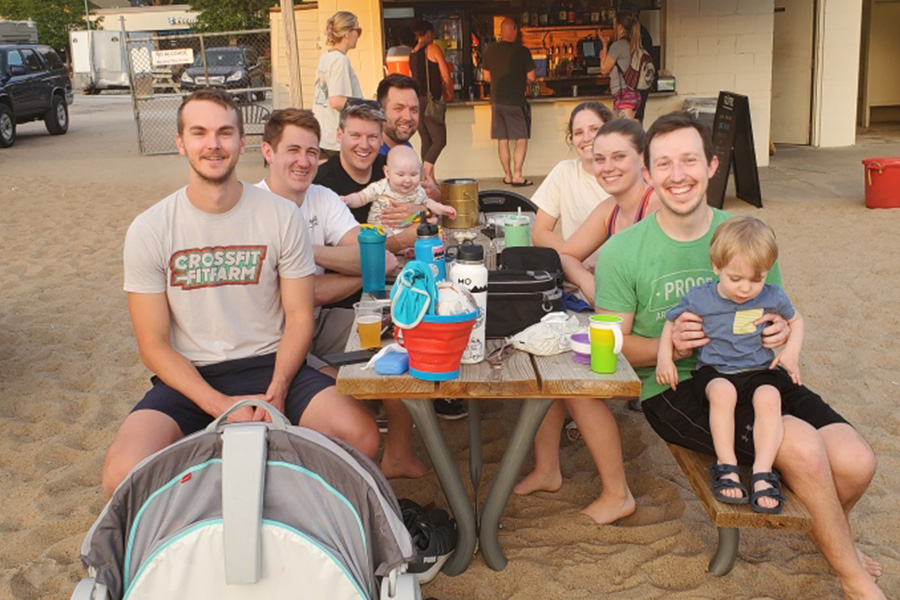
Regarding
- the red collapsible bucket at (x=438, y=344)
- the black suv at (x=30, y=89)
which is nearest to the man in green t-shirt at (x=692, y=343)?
the red collapsible bucket at (x=438, y=344)

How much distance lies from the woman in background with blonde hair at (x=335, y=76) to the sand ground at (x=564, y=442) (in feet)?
6.72

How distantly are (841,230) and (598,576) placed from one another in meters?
6.04

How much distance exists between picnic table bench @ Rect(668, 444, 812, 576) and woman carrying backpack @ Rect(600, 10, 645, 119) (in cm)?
802

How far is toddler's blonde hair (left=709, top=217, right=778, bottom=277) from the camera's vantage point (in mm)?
2748

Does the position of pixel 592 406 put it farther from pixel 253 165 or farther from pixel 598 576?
pixel 253 165

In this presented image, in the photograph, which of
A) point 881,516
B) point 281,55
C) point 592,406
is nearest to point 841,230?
point 881,516

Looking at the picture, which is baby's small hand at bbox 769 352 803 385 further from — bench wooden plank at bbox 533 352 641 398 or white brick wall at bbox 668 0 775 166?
white brick wall at bbox 668 0 775 166

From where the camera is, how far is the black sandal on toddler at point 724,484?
8.69 ft

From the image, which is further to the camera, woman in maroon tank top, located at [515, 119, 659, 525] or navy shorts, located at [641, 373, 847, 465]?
woman in maroon tank top, located at [515, 119, 659, 525]

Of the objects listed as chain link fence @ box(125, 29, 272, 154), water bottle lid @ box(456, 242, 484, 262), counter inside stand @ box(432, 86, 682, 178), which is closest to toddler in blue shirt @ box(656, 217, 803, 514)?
water bottle lid @ box(456, 242, 484, 262)

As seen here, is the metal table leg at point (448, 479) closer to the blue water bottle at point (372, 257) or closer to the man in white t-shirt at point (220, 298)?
the man in white t-shirt at point (220, 298)

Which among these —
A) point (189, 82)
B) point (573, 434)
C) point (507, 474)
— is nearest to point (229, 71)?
point (189, 82)

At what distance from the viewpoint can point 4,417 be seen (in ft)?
15.3

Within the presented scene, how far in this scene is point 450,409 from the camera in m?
4.53
